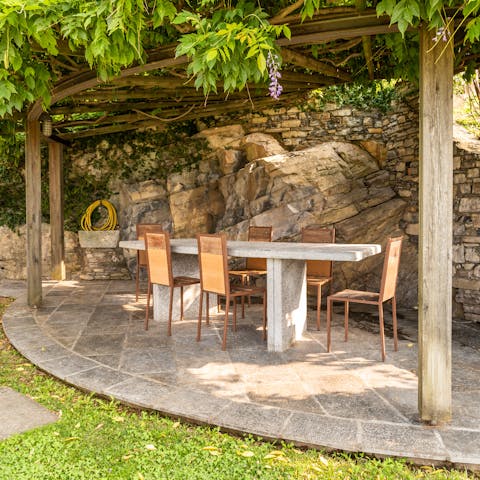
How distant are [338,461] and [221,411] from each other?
28.5 inches

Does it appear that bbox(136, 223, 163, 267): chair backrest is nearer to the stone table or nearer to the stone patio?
the stone patio

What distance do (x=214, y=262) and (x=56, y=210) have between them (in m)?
4.84

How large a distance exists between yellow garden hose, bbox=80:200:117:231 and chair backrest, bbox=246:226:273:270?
11.5ft

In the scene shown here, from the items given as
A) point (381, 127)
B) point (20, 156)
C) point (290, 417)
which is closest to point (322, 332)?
point (290, 417)

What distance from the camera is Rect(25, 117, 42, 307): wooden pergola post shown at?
5435 mm

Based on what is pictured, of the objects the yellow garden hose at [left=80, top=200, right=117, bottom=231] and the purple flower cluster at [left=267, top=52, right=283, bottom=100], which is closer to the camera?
the purple flower cluster at [left=267, top=52, right=283, bottom=100]

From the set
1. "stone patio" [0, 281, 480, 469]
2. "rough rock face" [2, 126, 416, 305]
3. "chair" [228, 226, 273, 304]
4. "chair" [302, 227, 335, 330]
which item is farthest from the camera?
"rough rock face" [2, 126, 416, 305]

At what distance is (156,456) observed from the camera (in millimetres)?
2191

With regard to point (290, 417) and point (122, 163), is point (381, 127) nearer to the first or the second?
point (122, 163)

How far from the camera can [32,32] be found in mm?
2535

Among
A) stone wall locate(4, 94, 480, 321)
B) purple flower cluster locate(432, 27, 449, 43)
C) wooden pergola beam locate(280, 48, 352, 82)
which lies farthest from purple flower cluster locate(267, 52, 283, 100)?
stone wall locate(4, 94, 480, 321)

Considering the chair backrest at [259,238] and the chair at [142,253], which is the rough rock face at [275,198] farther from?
the chair at [142,253]

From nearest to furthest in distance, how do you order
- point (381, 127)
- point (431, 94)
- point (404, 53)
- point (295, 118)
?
point (431, 94)
point (404, 53)
point (381, 127)
point (295, 118)

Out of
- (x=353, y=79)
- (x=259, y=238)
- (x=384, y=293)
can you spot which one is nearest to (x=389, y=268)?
(x=384, y=293)
